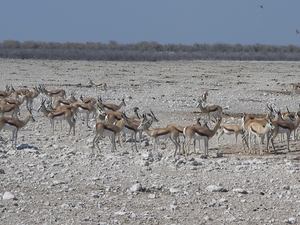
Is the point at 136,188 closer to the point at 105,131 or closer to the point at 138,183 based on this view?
the point at 138,183

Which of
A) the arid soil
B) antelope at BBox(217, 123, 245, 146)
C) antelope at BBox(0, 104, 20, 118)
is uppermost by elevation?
antelope at BBox(0, 104, 20, 118)

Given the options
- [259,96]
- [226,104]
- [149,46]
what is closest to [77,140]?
[226,104]

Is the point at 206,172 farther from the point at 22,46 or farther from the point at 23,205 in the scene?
the point at 22,46

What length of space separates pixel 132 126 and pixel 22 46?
6366 centimetres

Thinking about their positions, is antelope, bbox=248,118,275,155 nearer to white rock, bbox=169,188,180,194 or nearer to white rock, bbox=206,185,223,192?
white rock, bbox=206,185,223,192

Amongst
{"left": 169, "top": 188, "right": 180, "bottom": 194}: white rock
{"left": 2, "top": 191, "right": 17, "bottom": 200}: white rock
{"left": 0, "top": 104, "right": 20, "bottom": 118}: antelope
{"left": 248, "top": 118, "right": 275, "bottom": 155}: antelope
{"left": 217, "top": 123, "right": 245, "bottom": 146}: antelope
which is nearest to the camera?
{"left": 2, "top": 191, "right": 17, "bottom": 200}: white rock

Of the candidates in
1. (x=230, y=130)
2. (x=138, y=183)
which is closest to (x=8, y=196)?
(x=138, y=183)

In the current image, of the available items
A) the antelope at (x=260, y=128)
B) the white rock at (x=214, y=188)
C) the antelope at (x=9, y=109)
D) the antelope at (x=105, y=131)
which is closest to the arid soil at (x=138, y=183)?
the white rock at (x=214, y=188)

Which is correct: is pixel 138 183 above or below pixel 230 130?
below

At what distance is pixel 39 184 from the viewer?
29.3ft

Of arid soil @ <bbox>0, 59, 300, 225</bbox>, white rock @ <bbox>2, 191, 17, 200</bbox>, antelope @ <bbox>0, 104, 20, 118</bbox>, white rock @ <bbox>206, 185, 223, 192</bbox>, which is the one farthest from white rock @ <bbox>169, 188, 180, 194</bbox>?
antelope @ <bbox>0, 104, 20, 118</bbox>

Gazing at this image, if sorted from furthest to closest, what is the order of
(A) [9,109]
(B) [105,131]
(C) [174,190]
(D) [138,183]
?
1. (A) [9,109]
2. (B) [105,131]
3. (D) [138,183]
4. (C) [174,190]

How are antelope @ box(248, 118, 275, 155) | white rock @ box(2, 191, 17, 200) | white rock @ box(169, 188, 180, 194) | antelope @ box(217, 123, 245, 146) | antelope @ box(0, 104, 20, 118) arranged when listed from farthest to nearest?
antelope @ box(0, 104, 20, 118) → antelope @ box(217, 123, 245, 146) → antelope @ box(248, 118, 275, 155) → white rock @ box(169, 188, 180, 194) → white rock @ box(2, 191, 17, 200)

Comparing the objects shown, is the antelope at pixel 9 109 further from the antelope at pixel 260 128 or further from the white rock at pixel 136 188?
the white rock at pixel 136 188
